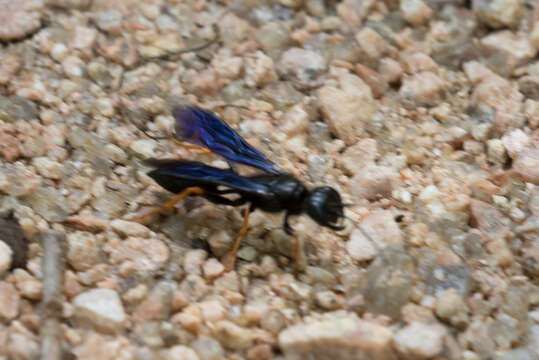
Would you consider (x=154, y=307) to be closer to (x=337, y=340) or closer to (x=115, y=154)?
(x=337, y=340)

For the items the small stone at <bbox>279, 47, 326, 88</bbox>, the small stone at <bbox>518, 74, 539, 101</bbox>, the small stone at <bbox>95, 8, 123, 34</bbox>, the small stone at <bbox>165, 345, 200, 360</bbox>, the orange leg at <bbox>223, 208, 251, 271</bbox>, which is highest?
the small stone at <bbox>518, 74, 539, 101</bbox>

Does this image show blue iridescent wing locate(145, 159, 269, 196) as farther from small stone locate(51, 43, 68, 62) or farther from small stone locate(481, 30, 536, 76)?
small stone locate(481, 30, 536, 76)

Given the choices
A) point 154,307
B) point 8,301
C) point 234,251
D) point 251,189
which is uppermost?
point 251,189

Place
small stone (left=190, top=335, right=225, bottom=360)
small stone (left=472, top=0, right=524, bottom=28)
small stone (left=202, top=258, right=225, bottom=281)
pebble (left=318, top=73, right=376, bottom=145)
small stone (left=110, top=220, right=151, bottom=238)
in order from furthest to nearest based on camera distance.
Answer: small stone (left=472, top=0, right=524, bottom=28) → pebble (left=318, top=73, right=376, bottom=145) → small stone (left=110, top=220, right=151, bottom=238) → small stone (left=202, top=258, right=225, bottom=281) → small stone (left=190, top=335, right=225, bottom=360)

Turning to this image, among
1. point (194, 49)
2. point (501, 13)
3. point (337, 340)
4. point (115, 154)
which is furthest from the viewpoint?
point (501, 13)

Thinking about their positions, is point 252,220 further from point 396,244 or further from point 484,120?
point 484,120

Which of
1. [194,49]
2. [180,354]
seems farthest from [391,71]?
[180,354]

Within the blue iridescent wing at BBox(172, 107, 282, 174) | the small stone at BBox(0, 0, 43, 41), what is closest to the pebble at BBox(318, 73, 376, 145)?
the blue iridescent wing at BBox(172, 107, 282, 174)
